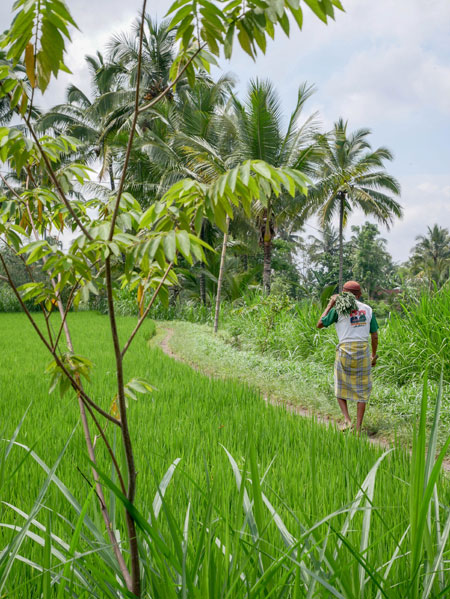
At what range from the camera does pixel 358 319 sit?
3500 millimetres

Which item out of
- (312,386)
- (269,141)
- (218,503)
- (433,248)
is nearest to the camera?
(218,503)

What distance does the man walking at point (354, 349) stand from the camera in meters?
3.46

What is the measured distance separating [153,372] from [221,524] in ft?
12.5

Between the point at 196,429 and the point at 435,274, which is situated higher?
the point at 435,274

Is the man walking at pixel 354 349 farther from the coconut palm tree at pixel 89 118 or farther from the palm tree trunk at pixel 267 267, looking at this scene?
the coconut palm tree at pixel 89 118

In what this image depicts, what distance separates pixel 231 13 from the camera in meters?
0.91

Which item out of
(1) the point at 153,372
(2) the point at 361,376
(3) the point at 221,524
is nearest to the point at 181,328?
(1) the point at 153,372

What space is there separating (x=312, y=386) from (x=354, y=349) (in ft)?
4.95

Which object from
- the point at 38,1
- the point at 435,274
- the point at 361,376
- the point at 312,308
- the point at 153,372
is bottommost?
the point at 153,372

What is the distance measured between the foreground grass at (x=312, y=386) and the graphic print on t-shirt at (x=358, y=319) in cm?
77

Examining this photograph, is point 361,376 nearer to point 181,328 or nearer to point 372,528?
point 372,528

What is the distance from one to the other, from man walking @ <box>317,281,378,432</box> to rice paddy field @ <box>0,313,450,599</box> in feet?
1.74

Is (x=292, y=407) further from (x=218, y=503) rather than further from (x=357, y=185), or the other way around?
(x=357, y=185)

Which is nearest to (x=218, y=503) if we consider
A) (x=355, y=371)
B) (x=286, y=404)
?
(x=355, y=371)
